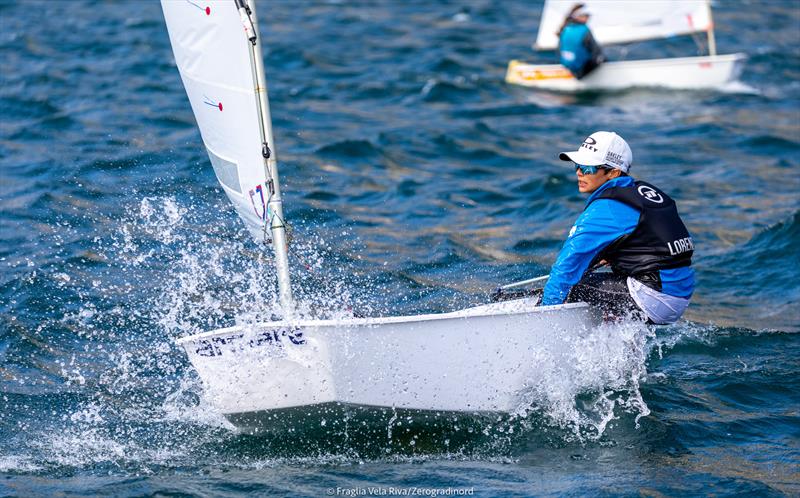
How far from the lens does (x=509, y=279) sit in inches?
298

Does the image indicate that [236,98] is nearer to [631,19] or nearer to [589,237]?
[589,237]

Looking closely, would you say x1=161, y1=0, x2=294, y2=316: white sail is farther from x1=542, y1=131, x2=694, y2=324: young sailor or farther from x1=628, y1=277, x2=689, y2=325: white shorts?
x1=628, y1=277, x2=689, y2=325: white shorts

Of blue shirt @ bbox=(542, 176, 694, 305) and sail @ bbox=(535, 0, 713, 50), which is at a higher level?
blue shirt @ bbox=(542, 176, 694, 305)

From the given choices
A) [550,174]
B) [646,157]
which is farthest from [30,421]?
[646,157]

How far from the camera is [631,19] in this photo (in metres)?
14.4

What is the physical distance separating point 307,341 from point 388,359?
402 mm

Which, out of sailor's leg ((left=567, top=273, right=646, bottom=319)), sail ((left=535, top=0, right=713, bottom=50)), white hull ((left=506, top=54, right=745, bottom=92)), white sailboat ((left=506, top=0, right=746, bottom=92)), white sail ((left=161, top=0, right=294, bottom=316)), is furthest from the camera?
sail ((left=535, top=0, right=713, bottom=50))

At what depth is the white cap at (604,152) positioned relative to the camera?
17.3 feet

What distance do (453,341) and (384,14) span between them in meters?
13.5

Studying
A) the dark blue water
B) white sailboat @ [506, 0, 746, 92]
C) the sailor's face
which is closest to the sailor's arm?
the sailor's face

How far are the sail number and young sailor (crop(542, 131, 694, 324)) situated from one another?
130 centimetres

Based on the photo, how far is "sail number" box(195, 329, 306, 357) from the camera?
487 centimetres

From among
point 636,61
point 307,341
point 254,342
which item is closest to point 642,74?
point 636,61

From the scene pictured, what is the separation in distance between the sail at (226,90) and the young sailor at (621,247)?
157 centimetres
